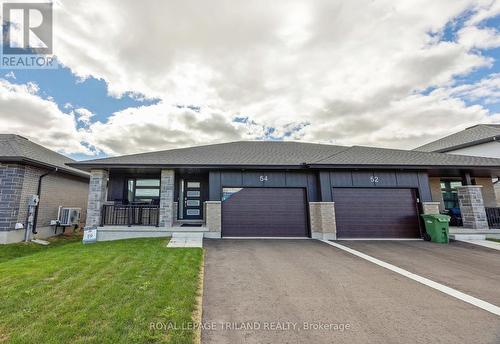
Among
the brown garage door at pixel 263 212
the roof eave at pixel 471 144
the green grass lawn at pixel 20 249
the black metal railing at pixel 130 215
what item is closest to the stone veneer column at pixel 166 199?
the black metal railing at pixel 130 215

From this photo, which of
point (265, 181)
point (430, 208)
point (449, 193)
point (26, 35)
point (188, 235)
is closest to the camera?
point (26, 35)

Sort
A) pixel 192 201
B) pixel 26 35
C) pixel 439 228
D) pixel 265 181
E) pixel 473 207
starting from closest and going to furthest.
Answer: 1. pixel 26 35
2. pixel 439 228
3. pixel 265 181
4. pixel 473 207
5. pixel 192 201

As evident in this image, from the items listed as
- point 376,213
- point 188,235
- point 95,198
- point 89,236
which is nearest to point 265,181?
point 188,235

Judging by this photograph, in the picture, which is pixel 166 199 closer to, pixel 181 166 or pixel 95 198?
pixel 181 166

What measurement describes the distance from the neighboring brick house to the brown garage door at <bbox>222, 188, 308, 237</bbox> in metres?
8.18

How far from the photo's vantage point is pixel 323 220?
8.91 meters

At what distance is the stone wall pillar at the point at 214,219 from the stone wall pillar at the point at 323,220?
391cm

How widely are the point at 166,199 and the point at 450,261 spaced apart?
968 cm

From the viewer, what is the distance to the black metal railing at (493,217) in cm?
981

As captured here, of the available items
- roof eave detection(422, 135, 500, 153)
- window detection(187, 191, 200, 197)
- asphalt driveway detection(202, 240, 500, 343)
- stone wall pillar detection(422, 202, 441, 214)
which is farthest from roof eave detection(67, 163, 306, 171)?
roof eave detection(422, 135, 500, 153)

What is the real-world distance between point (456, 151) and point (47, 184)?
2399 cm

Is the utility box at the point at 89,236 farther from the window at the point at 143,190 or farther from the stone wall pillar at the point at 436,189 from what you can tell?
the stone wall pillar at the point at 436,189

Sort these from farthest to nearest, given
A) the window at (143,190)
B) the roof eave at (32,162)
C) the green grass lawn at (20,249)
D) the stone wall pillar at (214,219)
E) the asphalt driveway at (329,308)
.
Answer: the window at (143,190) → the stone wall pillar at (214,219) → the roof eave at (32,162) → the green grass lawn at (20,249) → the asphalt driveway at (329,308)

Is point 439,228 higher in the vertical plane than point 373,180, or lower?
lower
